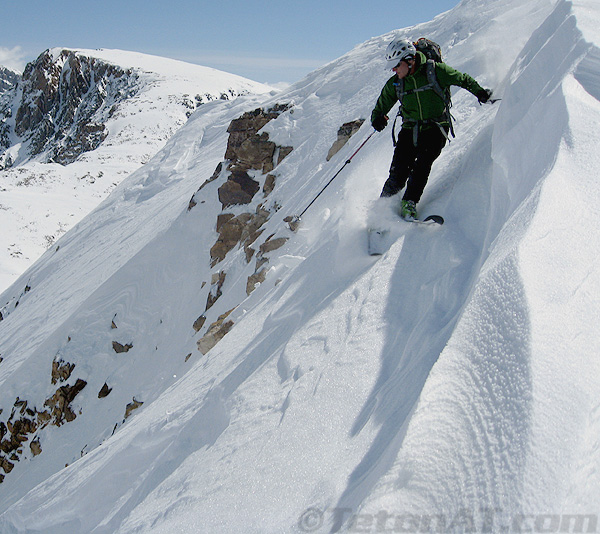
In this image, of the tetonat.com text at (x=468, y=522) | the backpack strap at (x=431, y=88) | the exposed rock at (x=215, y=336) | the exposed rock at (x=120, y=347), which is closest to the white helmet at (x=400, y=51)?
the backpack strap at (x=431, y=88)

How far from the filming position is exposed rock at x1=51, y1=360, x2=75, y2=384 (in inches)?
541

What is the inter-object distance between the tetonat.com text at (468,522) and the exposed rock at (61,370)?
13.7 m

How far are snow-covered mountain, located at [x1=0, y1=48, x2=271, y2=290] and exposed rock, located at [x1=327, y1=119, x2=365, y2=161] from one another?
73.4 ft

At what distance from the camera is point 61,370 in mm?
13898

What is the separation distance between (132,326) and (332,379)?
12.0m

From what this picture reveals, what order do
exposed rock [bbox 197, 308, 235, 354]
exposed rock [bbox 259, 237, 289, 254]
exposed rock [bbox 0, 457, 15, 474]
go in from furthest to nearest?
exposed rock [bbox 0, 457, 15, 474]
exposed rock [bbox 259, 237, 289, 254]
exposed rock [bbox 197, 308, 235, 354]

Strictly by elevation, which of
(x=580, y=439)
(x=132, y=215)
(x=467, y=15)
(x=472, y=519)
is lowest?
(x=472, y=519)

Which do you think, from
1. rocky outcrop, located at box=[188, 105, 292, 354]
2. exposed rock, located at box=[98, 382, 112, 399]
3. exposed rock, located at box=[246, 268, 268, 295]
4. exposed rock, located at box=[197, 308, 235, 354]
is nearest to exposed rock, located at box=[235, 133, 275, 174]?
rocky outcrop, located at box=[188, 105, 292, 354]

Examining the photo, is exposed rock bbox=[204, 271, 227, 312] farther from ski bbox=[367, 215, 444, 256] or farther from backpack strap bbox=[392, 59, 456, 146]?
backpack strap bbox=[392, 59, 456, 146]

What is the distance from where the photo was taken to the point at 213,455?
3666mm

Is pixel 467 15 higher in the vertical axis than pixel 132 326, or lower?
higher

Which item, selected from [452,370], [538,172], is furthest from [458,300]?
[452,370]

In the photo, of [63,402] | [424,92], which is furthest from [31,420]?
[424,92]

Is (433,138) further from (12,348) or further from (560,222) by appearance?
(12,348)
